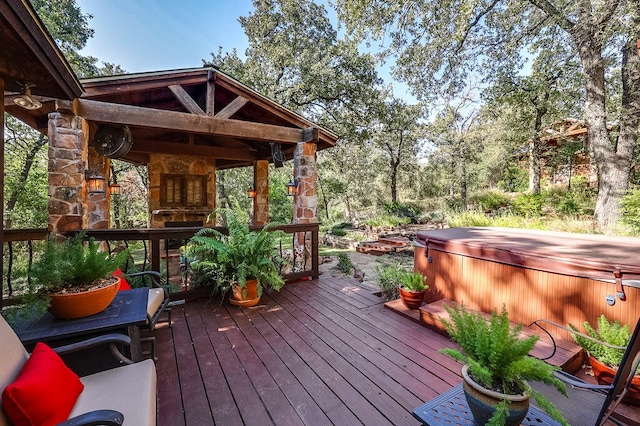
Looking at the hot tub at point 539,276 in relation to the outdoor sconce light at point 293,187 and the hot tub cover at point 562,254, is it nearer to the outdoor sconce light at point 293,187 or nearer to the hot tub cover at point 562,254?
the hot tub cover at point 562,254

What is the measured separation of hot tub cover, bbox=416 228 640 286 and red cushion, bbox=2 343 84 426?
3224 millimetres

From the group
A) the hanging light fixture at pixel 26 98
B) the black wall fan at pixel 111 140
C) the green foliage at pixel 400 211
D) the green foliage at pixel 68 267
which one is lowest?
the green foliage at pixel 68 267

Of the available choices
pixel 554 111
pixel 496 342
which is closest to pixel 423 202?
pixel 554 111

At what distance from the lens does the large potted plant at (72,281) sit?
1839 millimetres

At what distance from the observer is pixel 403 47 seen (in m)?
7.64

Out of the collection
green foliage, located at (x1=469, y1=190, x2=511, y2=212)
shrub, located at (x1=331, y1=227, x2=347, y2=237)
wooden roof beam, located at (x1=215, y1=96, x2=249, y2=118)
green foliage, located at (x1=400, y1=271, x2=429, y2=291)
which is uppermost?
wooden roof beam, located at (x1=215, y1=96, x2=249, y2=118)

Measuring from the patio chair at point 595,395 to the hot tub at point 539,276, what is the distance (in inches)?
28.7

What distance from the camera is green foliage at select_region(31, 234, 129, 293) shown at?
1.85 meters

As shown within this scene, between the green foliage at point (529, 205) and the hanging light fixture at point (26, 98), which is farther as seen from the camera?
the green foliage at point (529, 205)

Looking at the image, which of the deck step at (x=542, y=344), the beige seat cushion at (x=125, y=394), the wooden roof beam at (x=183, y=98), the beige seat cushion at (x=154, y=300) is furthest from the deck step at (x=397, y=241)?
the beige seat cushion at (x=125, y=394)

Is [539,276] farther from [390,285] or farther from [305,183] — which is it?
[305,183]

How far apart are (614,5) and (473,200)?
28.5 feet

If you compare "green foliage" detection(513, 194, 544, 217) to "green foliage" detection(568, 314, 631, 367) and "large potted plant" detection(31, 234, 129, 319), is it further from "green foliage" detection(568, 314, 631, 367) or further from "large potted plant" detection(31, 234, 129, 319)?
"large potted plant" detection(31, 234, 129, 319)

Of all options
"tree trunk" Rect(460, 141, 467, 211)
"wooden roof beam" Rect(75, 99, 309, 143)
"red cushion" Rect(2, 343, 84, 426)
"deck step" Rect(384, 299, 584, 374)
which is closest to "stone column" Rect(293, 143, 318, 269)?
"wooden roof beam" Rect(75, 99, 309, 143)
